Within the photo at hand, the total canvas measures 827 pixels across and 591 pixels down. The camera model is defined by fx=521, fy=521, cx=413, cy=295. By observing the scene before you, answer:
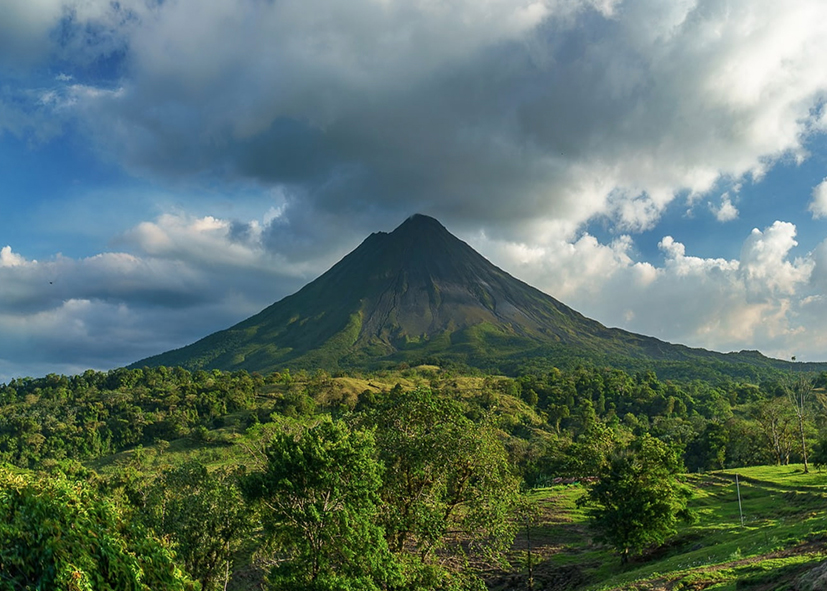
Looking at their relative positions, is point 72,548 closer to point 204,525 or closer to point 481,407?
point 204,525

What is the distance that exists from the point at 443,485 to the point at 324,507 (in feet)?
19.2

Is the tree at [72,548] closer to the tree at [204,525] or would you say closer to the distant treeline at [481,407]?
the tree at [204,525]

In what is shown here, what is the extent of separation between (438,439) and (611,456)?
1701 centimetres

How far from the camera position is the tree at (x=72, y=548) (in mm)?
6691

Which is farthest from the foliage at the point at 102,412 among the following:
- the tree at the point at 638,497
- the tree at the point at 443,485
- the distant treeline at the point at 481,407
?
the tree at the point at 443,485

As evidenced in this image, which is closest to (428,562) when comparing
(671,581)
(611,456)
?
(671,581)

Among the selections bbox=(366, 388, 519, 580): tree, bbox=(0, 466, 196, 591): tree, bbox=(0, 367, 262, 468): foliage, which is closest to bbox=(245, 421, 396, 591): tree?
bbox=(366, 388, 519, 580): tree

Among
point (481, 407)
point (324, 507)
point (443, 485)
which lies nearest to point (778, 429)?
point (481, 407)

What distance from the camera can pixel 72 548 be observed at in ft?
23.2

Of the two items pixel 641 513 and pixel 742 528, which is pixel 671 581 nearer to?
pixel 641 513

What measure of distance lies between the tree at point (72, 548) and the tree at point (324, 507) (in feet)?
29.9

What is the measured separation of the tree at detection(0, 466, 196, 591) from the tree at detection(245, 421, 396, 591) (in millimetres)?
9110

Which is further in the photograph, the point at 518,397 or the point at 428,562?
the point at 518,397

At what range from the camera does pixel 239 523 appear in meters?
25.5
